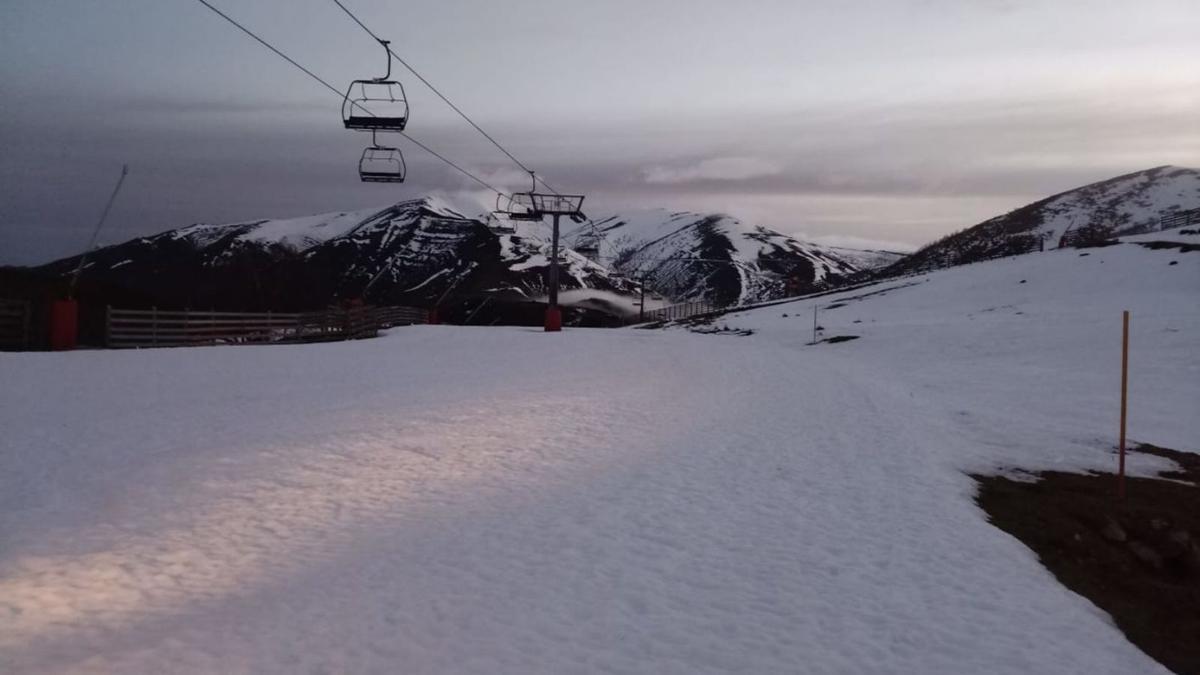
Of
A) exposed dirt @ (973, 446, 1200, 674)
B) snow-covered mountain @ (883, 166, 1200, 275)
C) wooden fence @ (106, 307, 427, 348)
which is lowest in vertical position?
exposed dirt @ (973, 446, 1200, 674)

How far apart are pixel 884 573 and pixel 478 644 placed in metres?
4.64

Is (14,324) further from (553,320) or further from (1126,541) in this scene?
(1126,541)

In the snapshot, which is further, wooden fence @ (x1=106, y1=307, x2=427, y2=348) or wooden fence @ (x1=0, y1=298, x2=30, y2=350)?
wooden fence @ (x1=106, y1=307, x2=427, y2=348)

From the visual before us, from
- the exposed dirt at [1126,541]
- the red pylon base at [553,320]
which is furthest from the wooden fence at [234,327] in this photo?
the exposed dirt at [1126,541]

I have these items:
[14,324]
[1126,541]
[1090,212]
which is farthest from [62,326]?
[1090,212]

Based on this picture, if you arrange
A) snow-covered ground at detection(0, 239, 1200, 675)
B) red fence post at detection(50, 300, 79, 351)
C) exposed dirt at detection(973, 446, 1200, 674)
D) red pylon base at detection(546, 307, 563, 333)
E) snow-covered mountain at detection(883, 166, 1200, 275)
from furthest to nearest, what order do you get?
snow-covered mountain at detection(883, 166, 1200, 275) < red pylon base at detection(546, 307, 563, 333) < red fence post at detection(50, 300, 79, 351) < exposed dirt at detection(973, 446, 1200, 674) < snow-covered ground at detection(0, 239, 1200, 675)

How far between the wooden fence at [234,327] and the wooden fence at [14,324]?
266cm

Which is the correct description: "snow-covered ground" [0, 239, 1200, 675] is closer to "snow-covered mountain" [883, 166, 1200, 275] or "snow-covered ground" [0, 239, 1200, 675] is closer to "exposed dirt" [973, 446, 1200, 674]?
"exposed dirt" [973, 446, 1200, 674]

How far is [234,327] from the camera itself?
39375mm

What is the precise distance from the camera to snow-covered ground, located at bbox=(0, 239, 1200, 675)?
6.63 m

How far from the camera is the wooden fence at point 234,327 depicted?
107 feet

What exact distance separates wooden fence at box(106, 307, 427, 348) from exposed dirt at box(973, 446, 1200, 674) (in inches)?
1254

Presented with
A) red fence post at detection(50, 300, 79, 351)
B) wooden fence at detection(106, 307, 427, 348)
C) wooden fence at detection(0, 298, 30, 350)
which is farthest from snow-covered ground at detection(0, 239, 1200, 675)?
wooden fence at detection(106, 307, 427, 348)

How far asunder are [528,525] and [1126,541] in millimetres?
8081
